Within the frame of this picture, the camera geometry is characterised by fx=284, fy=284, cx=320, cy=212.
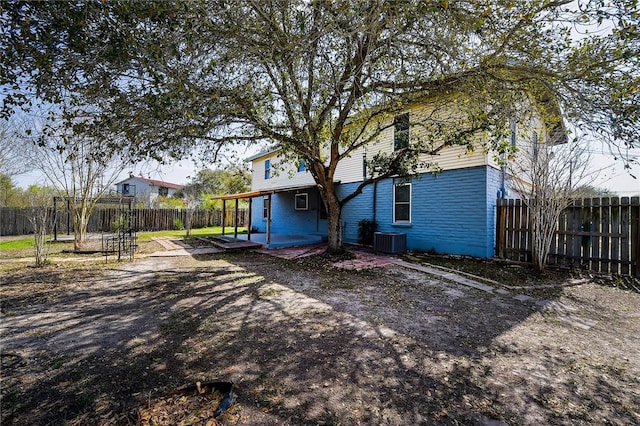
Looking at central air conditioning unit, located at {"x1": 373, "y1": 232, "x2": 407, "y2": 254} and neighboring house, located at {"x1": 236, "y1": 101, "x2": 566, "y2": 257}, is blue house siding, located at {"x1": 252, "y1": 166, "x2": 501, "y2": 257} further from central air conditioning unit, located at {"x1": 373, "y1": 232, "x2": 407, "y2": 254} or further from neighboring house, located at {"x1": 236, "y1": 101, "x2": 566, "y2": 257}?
central air conditioning unit, located at {"x1": 373, "y1": 232, "x2": 407, "y2": 254}

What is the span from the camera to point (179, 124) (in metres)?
5.23

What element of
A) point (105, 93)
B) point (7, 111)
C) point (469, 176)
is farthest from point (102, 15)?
point (469, 176)

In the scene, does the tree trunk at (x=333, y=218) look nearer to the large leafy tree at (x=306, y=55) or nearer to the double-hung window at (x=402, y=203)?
the double-hung window at (x=402, y=203)

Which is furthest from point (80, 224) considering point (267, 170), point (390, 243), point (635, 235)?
point (635, 235)

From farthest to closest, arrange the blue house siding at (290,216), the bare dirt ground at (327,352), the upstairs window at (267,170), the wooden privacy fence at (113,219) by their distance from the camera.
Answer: the upstairs window at (267,170) → the wooden privacy fence at (113,219) → the blue house siding at (290,216) → the bare dirt ground at (327,352)

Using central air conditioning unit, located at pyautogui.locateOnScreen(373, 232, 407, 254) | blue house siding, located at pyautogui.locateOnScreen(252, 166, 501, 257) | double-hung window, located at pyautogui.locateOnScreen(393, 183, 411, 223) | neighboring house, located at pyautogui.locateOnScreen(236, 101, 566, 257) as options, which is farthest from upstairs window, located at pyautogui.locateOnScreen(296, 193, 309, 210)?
central air conditioning unit, located at pyautogui.locateOnScreen(373, 232, 407, 254)

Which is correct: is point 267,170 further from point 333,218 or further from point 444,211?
point 444,211

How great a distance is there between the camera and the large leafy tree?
363 centimetres

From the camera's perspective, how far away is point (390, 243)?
10.1 meters

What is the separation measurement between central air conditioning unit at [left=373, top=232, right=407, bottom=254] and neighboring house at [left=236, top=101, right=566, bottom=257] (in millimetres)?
511

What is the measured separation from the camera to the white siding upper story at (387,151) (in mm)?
8734

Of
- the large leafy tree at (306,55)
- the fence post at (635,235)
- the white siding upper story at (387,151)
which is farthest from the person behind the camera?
the white siding upper story at (387,151)

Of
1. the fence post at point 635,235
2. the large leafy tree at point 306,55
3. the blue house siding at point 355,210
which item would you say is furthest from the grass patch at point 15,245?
the fence post at point 635,235

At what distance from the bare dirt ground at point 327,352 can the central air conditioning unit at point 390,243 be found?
13.5ft
